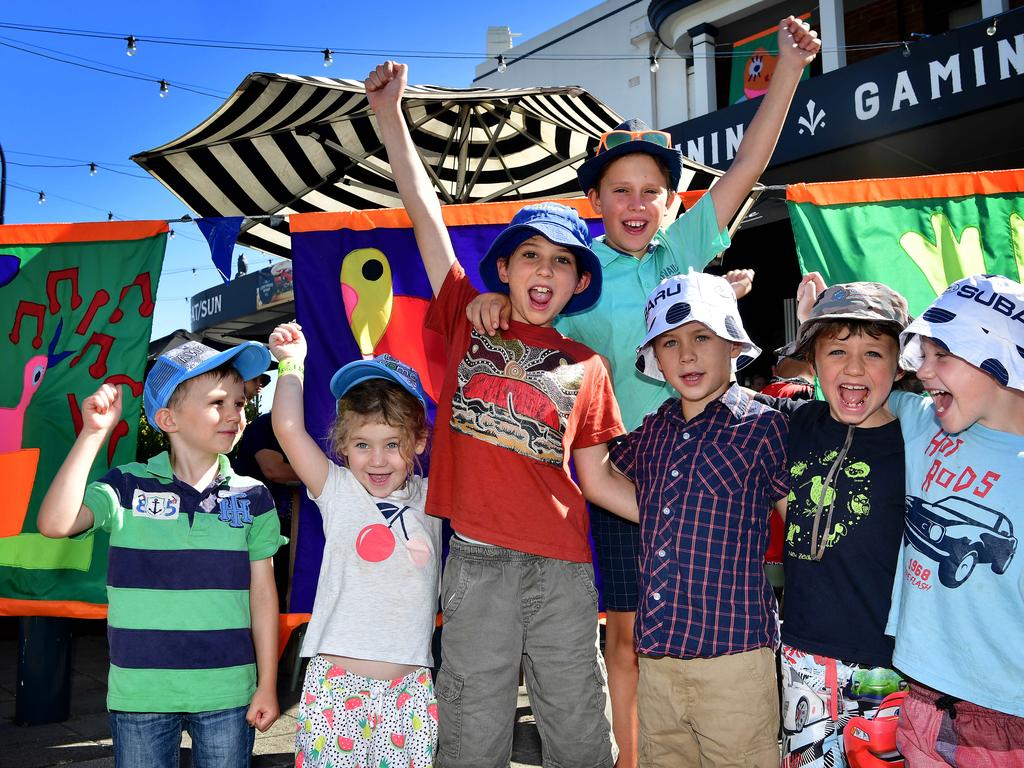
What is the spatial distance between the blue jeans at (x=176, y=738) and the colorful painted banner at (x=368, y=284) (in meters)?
1.56

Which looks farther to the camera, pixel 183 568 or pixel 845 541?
pixel 183 568

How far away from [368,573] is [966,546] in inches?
59.3

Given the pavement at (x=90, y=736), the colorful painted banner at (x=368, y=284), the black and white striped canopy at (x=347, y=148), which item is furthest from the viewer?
the black and white striped canopy at (x=347, y=148)

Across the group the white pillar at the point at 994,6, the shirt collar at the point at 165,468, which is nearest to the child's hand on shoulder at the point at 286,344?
the shirt collar at the point at 165,468

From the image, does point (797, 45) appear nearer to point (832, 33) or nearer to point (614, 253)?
point (614, 253)

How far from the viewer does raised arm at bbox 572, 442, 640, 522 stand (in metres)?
2.42

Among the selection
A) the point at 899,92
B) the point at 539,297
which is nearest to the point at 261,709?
the point at 539,297

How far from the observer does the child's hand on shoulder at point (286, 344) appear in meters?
2.49

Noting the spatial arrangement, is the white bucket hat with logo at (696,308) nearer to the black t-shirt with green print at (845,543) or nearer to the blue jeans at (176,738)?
the black t-shirt with green print at (845,543)

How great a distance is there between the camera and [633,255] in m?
2.78

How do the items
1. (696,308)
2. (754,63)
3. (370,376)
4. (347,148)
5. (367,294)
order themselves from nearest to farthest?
(696,308) < (370,376) < (367,294) < (347,148) < (754,63)

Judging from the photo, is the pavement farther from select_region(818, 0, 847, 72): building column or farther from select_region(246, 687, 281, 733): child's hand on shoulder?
select_region(818, 0, 847, 72): building column

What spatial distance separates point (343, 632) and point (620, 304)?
1.33 m

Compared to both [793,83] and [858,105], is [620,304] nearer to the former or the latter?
[793,83]
